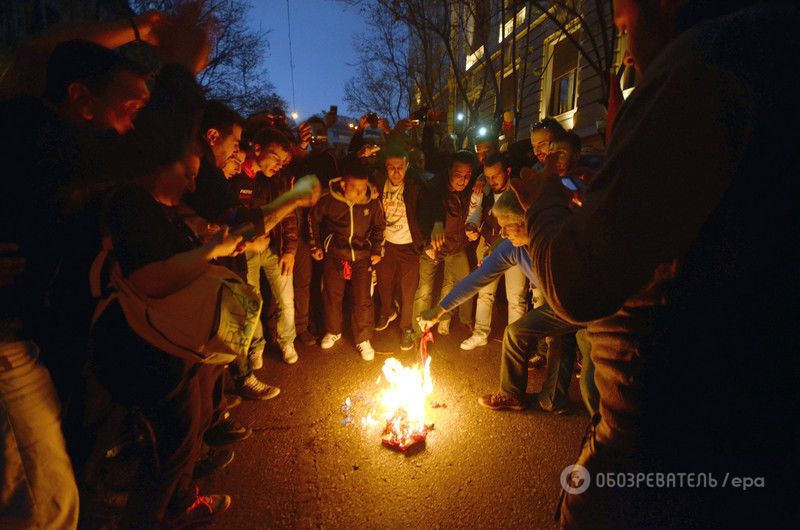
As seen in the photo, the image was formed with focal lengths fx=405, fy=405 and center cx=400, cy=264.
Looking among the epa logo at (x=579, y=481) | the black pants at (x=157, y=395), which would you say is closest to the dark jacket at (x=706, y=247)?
the epa logo at (x=579, y=481)

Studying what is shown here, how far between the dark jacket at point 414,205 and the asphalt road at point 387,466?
7.05 ft

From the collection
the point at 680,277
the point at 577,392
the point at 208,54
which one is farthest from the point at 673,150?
the point at 577,392

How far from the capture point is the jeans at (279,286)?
517 centimetres

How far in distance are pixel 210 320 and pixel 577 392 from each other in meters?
4.09

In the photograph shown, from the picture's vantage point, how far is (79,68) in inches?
77.5

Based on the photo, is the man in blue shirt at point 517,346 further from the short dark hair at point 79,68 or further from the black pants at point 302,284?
the short dark hair at point 79,68

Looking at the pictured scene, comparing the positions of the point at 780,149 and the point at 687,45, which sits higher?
the point at 687,45

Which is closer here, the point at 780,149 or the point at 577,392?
the point at 780,149

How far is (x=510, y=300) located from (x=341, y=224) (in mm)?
2608

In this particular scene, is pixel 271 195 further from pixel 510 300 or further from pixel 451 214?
pixel 510 300

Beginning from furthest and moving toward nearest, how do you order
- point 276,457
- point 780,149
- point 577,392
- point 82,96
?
point 577,392 → point 276,457 → point 82,96 → point 780,149

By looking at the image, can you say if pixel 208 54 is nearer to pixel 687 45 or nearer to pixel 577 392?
pixel 687 45

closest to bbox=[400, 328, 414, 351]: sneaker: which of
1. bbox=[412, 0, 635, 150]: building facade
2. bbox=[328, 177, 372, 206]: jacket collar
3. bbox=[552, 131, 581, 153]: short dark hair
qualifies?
bbox=[328, 177, 372, 206]: jacket collar

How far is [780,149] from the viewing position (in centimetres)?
89
